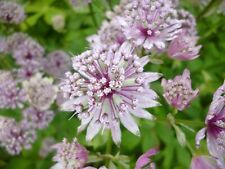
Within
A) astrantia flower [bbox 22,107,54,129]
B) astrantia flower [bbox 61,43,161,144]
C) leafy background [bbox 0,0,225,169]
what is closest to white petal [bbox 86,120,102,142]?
astrantia flower [bbox 61,43,161,144]

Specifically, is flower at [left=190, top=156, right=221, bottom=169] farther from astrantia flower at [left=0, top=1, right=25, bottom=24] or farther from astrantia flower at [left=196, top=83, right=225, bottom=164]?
astrantia flower at [left=0, top=1, right=25, bottom=24]

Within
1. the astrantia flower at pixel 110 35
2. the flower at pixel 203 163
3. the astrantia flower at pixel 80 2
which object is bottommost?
the flower at pixel 203 163

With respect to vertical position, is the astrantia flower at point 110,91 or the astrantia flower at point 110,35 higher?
the astrantia flower at point 110,35

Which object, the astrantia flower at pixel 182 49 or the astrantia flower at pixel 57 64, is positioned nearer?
the astrantia flower at pixel 182 49

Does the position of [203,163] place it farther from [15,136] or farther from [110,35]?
[15,136]

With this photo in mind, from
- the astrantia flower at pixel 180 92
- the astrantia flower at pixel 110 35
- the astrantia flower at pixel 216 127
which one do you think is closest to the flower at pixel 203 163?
the astrantia flower at pixel 216 127

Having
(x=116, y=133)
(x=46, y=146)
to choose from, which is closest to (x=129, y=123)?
(x=116, y=133)

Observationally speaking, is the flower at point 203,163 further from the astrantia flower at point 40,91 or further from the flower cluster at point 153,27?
the astrantia flower at point 40,91
